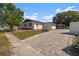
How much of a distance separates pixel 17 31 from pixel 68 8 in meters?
3.77

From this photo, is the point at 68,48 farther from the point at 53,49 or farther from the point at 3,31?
the point at 3,31

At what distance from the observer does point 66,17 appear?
822cm

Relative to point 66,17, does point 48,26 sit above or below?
below

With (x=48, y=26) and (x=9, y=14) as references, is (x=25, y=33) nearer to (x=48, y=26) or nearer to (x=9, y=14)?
(x=9, y=14)

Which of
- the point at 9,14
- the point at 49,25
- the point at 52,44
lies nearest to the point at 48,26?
the point at 49,25

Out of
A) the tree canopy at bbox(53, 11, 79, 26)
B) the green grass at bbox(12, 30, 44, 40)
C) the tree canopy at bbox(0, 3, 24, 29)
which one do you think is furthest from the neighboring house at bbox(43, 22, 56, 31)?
the tree canopy at bbox(0, 3, 24, 29)

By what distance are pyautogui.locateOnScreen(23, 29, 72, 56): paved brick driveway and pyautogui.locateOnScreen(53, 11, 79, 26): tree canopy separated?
1.92 feet

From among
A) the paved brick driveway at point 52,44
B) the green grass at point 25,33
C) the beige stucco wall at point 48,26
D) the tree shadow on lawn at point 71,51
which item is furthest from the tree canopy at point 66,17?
the green grass at point 25,33

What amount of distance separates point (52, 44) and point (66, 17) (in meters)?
1.33

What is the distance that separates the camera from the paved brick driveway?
7242 mm

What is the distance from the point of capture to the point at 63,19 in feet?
26.9

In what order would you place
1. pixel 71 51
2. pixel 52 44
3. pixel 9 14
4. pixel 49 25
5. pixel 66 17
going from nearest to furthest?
pixel 71 51, pixel 66 17, pixel 52 44, pixel 49 25, pixel 9 14

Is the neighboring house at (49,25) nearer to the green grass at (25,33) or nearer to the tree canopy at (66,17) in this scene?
the tree canopy at (66,17)

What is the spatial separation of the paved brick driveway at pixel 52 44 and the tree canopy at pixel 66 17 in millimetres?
584
